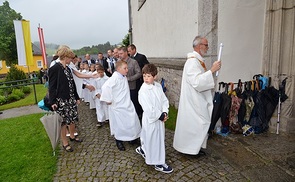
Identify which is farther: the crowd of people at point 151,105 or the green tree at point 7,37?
the green tree at point 7,37

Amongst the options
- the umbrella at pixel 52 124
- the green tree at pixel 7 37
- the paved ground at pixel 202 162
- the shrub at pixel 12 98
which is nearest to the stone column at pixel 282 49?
the paved ground at pixel 202 162

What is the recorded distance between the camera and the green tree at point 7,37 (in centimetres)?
3650

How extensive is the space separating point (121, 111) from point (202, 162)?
1.72 m

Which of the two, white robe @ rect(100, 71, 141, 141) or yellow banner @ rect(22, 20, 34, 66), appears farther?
yellow banner @ rect(22, 20, 34, 66)

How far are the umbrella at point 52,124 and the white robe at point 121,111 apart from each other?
37.0 inches

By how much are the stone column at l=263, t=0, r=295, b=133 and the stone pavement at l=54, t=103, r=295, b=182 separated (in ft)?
1.65

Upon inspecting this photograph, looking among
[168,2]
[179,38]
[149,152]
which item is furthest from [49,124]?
[168,2]

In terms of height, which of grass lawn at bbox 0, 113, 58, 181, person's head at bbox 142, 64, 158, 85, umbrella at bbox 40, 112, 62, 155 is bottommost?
grass lawn at bbox 0, 113, 58, 181

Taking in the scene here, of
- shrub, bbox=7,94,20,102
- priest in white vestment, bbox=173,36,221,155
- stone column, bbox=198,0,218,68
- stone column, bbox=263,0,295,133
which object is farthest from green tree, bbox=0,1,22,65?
stone column, bbox=263,0,295,133

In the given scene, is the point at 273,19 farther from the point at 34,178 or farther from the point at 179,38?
the point at 34,178

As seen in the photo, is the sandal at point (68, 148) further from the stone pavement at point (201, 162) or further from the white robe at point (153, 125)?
the white robe at point (153, 125)

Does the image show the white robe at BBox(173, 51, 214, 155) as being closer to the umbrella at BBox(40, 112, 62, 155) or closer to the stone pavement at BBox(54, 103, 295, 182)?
the stone pavement at BBox(54, 103, 295, 182)

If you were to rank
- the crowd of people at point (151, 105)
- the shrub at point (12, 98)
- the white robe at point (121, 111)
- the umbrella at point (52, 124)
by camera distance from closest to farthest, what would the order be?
the crowd of people at point (151, 105) → the umbrella at point (52, 124) → the white robe at point (121, 111) → the shrub at point (12, 98)

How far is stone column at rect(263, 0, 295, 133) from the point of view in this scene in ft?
15.2
